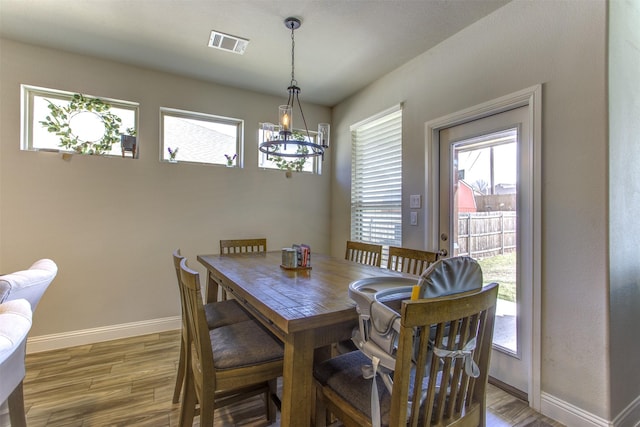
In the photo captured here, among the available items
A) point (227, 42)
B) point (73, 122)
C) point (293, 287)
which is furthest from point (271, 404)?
point (73, 122)

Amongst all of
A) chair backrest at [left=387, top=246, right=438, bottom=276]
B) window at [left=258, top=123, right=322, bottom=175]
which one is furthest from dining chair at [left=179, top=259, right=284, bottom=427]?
window at [left=258, top=123, right=322, bottom=175]

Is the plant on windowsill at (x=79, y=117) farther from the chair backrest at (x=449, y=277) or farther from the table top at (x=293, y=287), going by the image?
the chair backrest at (x=449, y=277)

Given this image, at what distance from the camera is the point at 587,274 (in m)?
1.64

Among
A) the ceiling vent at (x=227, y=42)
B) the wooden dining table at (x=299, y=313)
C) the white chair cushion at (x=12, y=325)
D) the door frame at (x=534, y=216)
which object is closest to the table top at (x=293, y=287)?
the wooden dining table at (x=299, y=313)

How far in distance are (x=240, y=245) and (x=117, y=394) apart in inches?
54.3

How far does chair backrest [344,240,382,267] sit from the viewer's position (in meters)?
2.50

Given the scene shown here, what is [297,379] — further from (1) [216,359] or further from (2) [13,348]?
(2) [13,348]

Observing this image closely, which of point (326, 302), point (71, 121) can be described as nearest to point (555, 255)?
point (326, 302)

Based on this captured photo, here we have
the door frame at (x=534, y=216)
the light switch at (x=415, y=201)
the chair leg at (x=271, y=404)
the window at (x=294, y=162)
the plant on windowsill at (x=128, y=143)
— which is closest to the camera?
the chair leg at (x=271, y=404)

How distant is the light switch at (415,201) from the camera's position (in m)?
2.72

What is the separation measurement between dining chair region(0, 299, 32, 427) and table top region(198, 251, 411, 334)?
761 mm

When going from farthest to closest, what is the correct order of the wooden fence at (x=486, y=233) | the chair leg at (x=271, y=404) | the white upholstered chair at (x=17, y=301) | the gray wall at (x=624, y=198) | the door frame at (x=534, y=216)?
A: the wooden fence at (x=486, y=233) → the door frame at (x=534, y=216) → the chair leg at (x=271, y=404) → the gray wall at (x=624, y=198) → the white upholstered chair at (x=17, y=301)

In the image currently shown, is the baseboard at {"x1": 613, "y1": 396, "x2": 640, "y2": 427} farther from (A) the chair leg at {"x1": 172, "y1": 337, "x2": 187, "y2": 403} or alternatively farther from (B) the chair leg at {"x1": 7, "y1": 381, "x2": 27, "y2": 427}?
(B) the chair leg at {"x1": 7, "y1": 381, "x2": 27, "y2": 427}

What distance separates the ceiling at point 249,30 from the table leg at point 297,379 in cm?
210
